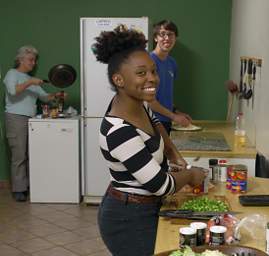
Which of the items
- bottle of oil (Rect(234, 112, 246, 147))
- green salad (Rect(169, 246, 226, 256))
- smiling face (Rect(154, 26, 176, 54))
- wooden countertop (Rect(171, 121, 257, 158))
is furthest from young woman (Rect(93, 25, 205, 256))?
smiling face (Rect(154, 26, 176, 54))

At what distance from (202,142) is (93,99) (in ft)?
5.19

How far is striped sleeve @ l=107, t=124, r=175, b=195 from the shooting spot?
1.78m

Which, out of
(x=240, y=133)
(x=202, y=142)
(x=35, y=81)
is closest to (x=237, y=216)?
(x=202, y=142)

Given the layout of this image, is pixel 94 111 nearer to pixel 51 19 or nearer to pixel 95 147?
pixel 95 147

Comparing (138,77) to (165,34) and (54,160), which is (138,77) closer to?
(165,34)

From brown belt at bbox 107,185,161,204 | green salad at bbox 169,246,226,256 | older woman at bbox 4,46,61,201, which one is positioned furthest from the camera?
older woman at bbox 4,46,61,201

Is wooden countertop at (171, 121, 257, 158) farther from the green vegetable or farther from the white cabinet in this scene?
the white cabinet

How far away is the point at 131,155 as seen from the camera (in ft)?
5.83

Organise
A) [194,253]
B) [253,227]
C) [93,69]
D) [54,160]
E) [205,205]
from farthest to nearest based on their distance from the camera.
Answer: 1. [54,160]
2. [93,69]
3. [205,205]
4. [253,227]
5. [194,253]

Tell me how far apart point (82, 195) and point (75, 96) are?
3.44 ft

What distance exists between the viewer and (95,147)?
472cm

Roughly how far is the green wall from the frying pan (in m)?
0.21

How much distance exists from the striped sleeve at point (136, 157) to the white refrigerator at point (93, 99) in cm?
270

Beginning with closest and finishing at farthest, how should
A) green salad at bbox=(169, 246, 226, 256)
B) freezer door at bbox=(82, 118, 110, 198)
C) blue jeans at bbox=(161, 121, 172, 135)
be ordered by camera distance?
1. green salad at bbox=(169, 246, 226, 256)
2. blue jeans at bbox=(161, 121, 172, 135)
3. freezer door at bbox=(82, 118, 110, 198)
